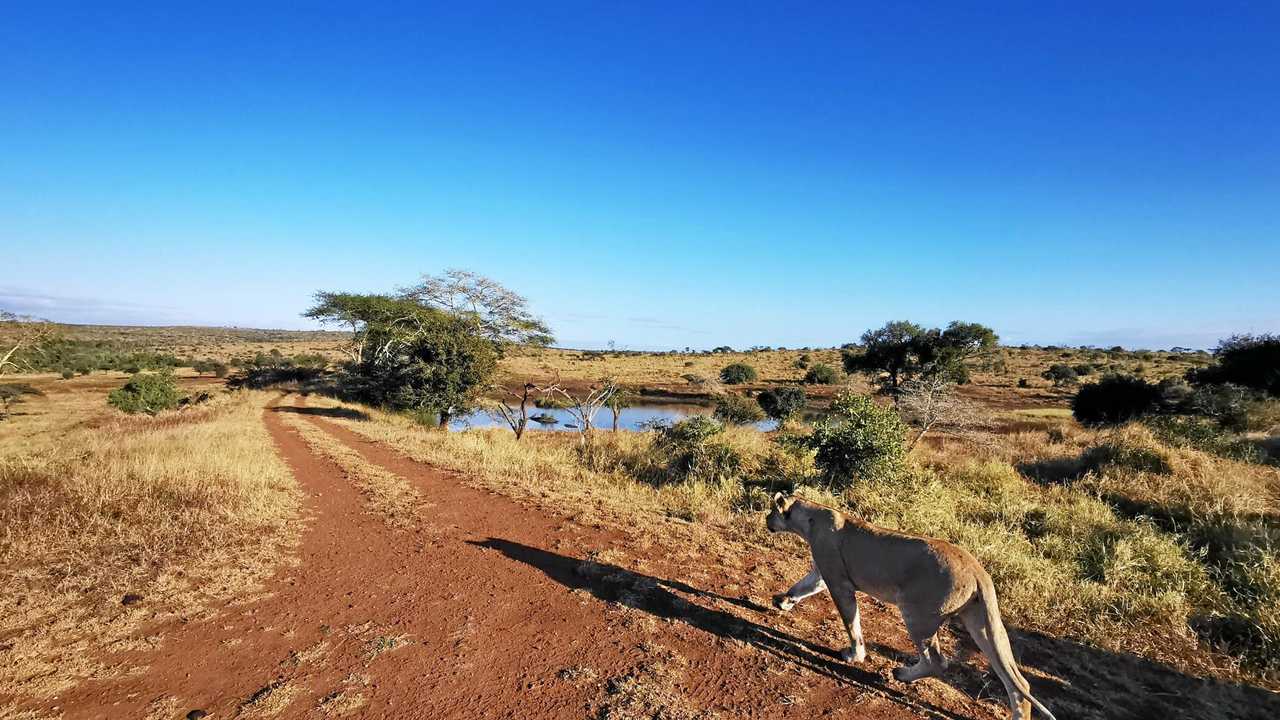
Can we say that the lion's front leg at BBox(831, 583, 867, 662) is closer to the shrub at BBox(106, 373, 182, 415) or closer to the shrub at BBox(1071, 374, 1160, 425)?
the shrub at BBox(1071, 374, 1160, 425)

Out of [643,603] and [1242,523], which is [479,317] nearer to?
[643,603]

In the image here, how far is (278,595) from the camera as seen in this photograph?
5.12 m

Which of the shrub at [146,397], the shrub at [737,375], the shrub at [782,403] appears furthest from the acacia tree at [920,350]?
the shrub at [146,397]

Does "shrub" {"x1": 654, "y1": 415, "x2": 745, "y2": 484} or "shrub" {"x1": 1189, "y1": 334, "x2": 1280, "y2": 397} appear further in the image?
"shrub" {"x1": 1189, "y1": 334, "x2": 1280, "y2": 397}

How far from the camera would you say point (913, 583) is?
391 cm

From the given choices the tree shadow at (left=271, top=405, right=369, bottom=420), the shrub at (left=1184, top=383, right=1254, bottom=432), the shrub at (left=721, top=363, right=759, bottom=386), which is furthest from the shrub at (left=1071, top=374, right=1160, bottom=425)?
the tree shadow at (left=271, top=405, right=369, bottom=420)

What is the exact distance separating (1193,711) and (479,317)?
30.8 meters

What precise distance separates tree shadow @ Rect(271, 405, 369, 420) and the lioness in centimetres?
2329

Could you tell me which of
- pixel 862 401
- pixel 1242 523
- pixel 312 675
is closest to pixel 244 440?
pixel 312 675

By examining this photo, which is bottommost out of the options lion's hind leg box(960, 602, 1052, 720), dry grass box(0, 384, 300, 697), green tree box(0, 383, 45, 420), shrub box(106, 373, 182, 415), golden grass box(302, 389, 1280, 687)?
green tree box(0, 383, 45, 420)

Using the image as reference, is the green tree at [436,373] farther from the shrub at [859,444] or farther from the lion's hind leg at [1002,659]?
the lion's hind leg at [1002,659]

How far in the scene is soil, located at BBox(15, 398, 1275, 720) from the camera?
367cm

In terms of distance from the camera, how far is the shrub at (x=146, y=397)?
23703 millimetres

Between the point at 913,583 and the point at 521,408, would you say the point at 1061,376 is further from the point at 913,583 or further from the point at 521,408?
the point at 913,583
